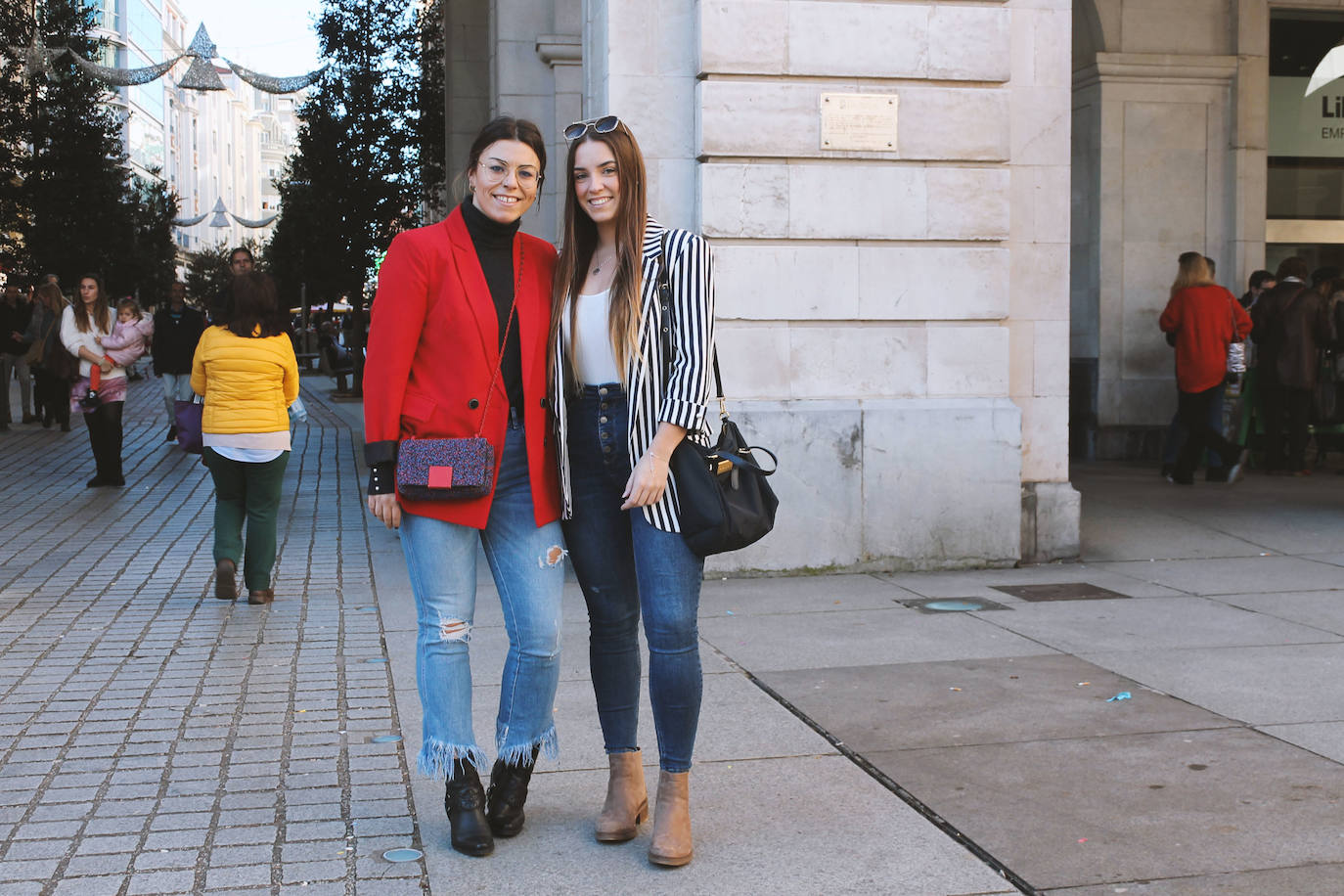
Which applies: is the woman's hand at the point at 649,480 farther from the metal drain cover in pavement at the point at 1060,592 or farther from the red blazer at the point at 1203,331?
the red blazer at the point at 1203,331

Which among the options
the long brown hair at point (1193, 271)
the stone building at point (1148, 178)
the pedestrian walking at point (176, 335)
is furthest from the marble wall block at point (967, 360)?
the pedestrian walking at point (176, 335)

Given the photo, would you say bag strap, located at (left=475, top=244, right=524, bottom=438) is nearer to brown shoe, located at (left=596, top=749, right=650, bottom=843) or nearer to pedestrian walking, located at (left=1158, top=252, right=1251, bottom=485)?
brown shoe, located at (left=596, top=749, right=650, bottom=843)

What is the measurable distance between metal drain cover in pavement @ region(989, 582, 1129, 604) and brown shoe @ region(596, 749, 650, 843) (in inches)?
153

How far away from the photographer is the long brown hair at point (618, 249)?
3557 millimetres

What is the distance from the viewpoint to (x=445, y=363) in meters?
3.70

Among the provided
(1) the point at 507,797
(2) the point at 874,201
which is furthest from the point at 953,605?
(1) the point at 507,797

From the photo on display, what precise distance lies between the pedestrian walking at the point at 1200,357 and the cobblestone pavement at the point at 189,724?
655cm

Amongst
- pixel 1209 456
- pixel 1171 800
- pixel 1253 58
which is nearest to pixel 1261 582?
pixel 1171 800

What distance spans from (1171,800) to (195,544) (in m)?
7.12

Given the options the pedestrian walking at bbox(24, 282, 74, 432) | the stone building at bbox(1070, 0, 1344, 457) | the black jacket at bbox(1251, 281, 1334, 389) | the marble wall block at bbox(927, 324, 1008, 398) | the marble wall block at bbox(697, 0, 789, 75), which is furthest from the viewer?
the pedestrian walking at bbox(24, 282, 74, 432)

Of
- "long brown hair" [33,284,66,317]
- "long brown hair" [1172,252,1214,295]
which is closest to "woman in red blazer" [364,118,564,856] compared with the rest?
"long brown hair" [1172,252,1214,295]

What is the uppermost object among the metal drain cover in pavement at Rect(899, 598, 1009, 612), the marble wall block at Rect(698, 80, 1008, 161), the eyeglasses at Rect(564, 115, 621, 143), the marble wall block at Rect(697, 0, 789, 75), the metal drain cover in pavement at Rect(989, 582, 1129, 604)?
the marble wall block at Rect(697, 0, 789, 75)

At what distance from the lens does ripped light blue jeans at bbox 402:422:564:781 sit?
3723mm

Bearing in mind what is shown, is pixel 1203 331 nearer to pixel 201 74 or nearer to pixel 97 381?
pixel 97 381
